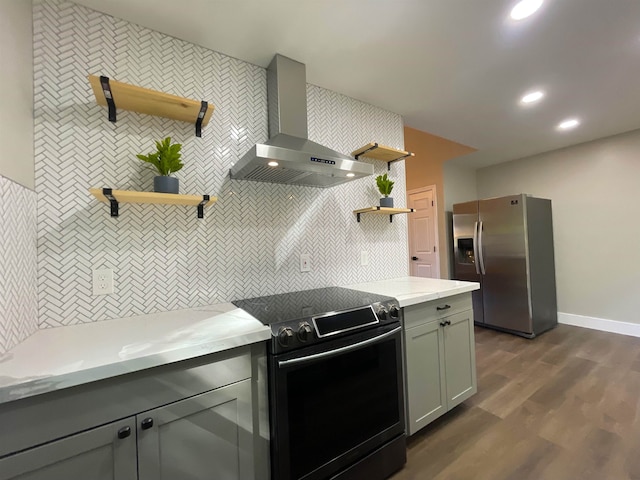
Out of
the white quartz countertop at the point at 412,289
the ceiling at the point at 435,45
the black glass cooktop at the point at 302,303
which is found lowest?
the white quartz countertop at the point at 412,289

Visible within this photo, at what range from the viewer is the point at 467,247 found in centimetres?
401

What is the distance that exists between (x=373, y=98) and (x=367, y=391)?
214cm

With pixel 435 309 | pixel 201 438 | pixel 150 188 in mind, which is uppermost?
pixel 150 188

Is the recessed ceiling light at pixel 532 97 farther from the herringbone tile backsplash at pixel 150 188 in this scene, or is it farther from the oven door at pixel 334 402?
the oven door at pixel 334 402

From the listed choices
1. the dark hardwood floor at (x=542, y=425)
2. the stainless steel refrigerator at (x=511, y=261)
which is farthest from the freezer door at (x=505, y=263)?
the dark hardwood floor at (x=542, y=425)

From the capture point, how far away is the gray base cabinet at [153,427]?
78 cm

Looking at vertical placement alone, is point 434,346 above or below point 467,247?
below

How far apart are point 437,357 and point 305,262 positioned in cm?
106

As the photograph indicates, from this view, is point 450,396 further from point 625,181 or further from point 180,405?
point 625,181

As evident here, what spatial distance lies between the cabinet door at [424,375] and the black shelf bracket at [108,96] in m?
1.93

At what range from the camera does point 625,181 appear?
3383mm

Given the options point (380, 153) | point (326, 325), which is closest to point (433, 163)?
point (380, 153)

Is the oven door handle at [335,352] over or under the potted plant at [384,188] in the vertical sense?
under

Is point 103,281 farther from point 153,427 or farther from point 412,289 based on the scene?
point 412,289
